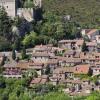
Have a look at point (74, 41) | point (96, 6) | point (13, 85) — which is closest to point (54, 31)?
point (74, 41)

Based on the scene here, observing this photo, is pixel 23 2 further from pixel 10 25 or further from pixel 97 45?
pixel 97 45

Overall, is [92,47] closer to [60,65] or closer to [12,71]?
[60,65]

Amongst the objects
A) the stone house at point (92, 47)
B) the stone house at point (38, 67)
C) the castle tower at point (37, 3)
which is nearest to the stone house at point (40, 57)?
the stone house at point (38, 67)

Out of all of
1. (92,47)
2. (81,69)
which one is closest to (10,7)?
(92,47)

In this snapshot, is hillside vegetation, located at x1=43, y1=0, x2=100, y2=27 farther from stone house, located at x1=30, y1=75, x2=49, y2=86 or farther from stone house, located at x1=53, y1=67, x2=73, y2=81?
stone house, located at x1=30, y1=75, x2=49, y2=86

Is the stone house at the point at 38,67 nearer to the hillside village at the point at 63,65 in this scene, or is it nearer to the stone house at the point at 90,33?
the hillside village at the point at 63,65

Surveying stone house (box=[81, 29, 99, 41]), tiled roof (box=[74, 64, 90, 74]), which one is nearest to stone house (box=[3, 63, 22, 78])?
tiled roof (box=[74, 64, 90, 74])
